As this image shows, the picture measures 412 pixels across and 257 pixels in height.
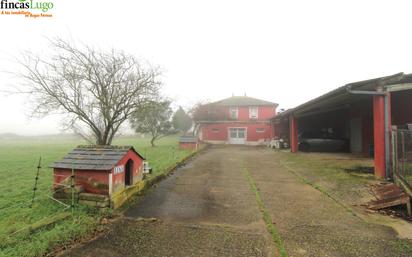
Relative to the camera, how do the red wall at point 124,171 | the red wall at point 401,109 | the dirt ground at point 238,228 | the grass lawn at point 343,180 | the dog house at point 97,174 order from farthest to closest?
the red wall at point 401,109
the grass lawn at point 343,180
the red wall at point 124,171
the dog house at point 97,174
the dirt ground at point 238,228

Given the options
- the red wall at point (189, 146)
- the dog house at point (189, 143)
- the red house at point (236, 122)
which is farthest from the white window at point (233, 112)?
the red wall at point (189, 146)

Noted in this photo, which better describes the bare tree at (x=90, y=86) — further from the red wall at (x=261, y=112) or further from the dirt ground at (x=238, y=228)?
the red wall at (x=261, y=112)

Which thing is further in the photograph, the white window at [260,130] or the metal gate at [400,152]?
the white window at [260,130]

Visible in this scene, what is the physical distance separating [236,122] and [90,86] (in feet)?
61.6

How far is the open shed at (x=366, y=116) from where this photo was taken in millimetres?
6125

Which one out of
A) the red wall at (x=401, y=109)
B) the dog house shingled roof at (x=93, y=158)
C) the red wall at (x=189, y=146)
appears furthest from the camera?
the red wall at (x=189, y=146)

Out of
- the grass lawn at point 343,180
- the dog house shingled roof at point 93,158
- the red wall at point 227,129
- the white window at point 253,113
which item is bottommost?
the grass lawn at point 343,180

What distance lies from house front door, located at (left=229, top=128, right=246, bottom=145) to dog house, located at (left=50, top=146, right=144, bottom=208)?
19.5 m

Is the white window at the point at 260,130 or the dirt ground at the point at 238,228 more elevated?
the white window at the point at 260,130

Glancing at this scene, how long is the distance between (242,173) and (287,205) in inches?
131

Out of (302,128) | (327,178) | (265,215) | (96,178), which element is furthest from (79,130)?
(302,128)

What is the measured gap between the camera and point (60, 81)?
6094 mm

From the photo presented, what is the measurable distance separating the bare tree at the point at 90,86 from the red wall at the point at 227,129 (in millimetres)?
17063

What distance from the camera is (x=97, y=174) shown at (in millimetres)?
4348
